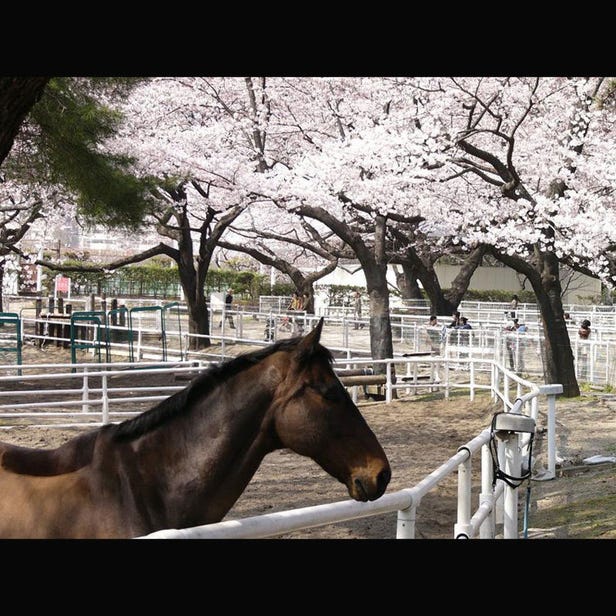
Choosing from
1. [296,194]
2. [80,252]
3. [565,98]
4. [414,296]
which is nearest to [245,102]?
[296,194]

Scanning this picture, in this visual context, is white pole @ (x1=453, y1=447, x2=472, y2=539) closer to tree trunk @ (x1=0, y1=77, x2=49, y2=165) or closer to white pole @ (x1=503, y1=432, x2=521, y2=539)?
white pole @ (x1=503, y1=432, x2=521, y2=539)

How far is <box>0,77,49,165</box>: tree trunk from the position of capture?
8.43 ft

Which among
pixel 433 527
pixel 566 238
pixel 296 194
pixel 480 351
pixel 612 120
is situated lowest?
pixel 433 527

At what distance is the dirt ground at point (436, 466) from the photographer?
5.17 metres

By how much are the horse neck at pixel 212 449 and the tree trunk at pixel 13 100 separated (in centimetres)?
106

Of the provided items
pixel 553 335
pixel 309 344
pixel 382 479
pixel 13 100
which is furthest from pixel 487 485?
pixel 553 335

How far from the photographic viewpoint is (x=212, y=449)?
2562 mm

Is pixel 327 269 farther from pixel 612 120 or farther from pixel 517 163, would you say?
pixel 612 120

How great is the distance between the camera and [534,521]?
5.14 metres

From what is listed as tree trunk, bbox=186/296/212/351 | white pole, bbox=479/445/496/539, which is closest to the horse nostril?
white pole, bbox=479/445/496/539

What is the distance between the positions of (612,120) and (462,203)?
3911mm

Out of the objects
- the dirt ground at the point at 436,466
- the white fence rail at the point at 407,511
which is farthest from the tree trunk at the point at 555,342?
the white fence rail at the point at 407,511

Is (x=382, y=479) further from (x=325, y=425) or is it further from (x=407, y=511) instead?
(x=407, y=511)

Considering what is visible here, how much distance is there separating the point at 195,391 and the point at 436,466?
195 inches
